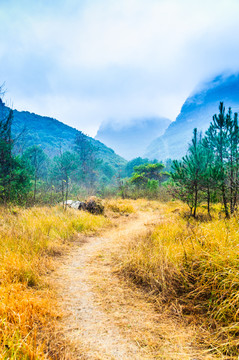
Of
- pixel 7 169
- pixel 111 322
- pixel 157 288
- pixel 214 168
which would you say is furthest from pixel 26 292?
pixel 7 169

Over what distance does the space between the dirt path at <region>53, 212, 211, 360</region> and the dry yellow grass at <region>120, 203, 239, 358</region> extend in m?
0.24

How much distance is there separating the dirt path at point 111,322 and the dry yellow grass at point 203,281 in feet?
0.78

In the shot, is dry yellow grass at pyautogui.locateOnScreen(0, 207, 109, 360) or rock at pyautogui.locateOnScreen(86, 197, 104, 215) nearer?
dry yellow grass at pyautogui.locateOnScreen(0, 207, 109, 360)

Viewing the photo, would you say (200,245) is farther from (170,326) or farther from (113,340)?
(113,340)

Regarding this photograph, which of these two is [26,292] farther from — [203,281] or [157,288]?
[203,281]

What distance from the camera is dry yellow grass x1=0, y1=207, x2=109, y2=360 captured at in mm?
1317

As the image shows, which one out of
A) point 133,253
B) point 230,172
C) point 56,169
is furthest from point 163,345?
point 56,169

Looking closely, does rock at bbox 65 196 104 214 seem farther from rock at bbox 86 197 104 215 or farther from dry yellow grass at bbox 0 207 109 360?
dry yellow grass at bbox 0 207 109 360

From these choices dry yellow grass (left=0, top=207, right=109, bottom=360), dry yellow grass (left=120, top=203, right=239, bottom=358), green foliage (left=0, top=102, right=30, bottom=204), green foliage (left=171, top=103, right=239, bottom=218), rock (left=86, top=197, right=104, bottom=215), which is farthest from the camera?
rock (left=86, top=197, right=104, bottom=215)

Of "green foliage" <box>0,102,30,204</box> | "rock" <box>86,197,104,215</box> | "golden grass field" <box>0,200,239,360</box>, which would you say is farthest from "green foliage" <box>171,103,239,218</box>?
"green foliage" <box>0,102,30,204</box>

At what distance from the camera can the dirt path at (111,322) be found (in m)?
1.42

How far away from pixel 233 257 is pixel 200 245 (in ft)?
1.86

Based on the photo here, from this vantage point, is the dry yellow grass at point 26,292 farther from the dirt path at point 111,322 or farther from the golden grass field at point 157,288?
the dirt path at point 111,322

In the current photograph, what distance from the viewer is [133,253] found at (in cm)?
318
